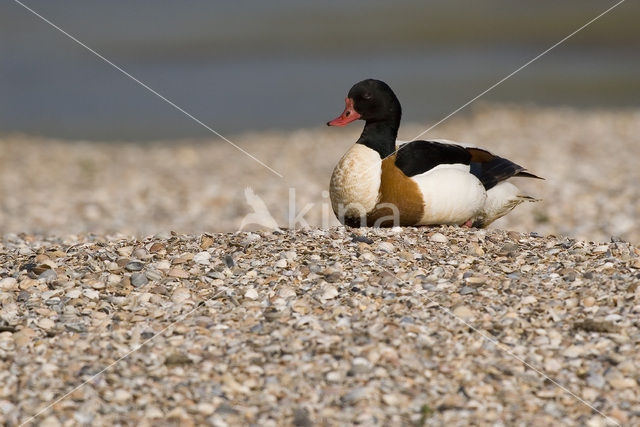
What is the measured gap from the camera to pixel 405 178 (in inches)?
238

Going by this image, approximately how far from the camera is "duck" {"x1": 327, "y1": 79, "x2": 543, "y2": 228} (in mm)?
6070

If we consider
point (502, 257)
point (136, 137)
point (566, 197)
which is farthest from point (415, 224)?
point (136, 137)

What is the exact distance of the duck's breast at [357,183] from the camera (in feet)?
20.1

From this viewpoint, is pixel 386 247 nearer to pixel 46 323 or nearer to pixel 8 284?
pixel 46 323

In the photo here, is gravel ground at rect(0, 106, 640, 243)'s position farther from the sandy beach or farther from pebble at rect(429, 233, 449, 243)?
pebble at rect(429, 233, 449, 243)

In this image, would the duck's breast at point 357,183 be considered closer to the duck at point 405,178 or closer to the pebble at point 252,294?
the duck at point 405,178

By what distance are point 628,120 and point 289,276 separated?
1465 cm

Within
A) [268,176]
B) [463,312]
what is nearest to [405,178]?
[463,312]

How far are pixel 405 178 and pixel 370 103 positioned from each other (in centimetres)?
82

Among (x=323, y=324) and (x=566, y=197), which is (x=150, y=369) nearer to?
(x=323, y=324)

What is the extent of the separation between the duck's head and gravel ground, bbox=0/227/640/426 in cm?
109

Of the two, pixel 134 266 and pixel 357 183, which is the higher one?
pixel 357 183

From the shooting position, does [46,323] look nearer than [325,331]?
No

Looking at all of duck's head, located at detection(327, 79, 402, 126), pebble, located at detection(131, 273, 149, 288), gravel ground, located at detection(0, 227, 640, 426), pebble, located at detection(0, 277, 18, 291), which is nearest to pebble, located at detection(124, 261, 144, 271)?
gravel ground, located at detection(0, 227, 640, 426)
